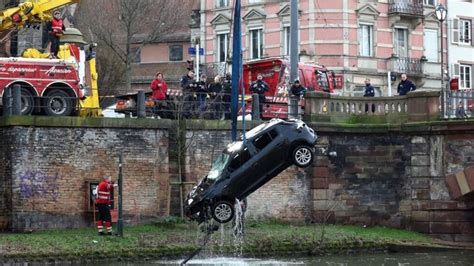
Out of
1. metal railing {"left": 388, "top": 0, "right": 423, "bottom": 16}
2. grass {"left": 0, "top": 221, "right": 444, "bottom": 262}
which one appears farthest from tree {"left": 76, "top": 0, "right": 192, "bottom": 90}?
grass {"left": 0, "top": 221, "right": 444, "bottom": 262}

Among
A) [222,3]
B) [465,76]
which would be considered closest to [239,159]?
[222,3]

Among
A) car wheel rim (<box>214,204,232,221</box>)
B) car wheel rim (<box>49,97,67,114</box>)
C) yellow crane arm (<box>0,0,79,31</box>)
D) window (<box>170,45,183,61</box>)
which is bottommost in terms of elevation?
car wheel rim (<box>214,204,232,221</box>)

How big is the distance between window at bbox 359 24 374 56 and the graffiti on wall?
Result: 31902 millimetres

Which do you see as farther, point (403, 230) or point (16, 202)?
point (403, 230)

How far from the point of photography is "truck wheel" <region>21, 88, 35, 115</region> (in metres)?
38.0

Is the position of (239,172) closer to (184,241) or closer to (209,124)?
(184,241)

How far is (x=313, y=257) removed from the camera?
122 ft

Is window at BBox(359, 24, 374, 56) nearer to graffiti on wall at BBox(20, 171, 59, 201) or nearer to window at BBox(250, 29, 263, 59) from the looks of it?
window at BBox(250, 29, 263, 59)

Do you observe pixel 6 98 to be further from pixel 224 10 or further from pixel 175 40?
pixel 175 40

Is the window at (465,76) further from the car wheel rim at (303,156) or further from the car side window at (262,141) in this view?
the car side window at (262,141)

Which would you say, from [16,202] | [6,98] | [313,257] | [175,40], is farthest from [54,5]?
[175,40]

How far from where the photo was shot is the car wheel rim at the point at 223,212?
31.1m

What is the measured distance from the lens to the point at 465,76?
243 feet

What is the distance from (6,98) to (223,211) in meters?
9.72
